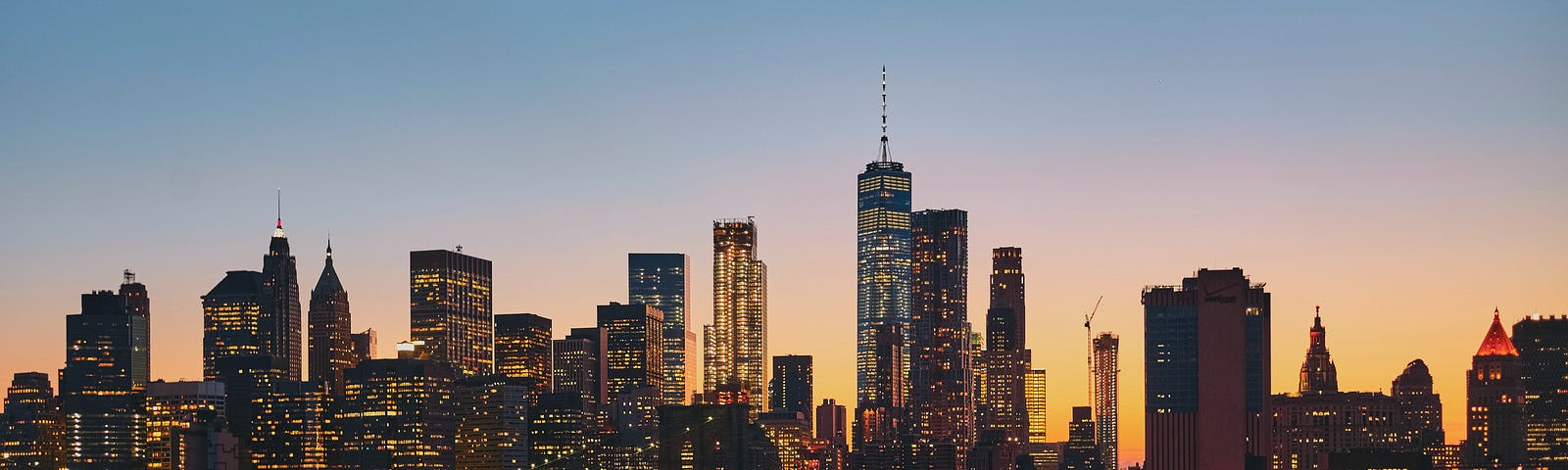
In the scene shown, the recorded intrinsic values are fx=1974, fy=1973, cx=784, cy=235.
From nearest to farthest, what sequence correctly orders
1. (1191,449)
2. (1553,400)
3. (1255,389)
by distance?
(1191,449), (1255,389), (1553,400)

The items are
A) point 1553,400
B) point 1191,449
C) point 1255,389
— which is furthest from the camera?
point 1553,400

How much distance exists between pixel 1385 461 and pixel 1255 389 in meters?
14.0

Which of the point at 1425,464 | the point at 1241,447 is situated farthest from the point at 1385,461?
the point at 1241,447

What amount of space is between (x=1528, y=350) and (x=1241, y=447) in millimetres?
46145

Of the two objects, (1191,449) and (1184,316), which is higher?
(1184,316)

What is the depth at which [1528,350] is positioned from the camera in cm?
19975

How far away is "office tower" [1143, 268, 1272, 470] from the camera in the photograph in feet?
559

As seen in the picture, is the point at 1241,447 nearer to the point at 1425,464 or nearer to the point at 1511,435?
the point at 1425,464

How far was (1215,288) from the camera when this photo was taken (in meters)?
171

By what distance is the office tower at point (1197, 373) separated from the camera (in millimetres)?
170250

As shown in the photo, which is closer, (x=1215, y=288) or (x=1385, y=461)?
(x=1215, y=288)

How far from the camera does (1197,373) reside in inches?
6718

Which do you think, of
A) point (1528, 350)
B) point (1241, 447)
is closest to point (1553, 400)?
point (1528, 350)

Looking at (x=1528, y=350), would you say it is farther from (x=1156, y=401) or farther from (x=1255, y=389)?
(x=1156, y=401)
